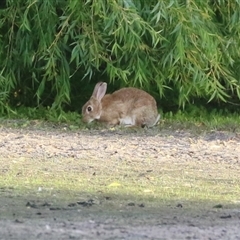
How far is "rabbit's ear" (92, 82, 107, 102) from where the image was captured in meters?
11.1

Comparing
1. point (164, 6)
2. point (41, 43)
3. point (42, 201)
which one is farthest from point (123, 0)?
point (42, 201)

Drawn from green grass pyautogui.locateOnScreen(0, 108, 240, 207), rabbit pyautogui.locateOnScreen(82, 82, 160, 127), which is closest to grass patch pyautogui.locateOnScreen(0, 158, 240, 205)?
green grass pyautogui.locateOnScreen(0, 108, 240, 207)

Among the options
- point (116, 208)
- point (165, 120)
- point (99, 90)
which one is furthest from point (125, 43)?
point (116, 208)

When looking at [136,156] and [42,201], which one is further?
[136,156]

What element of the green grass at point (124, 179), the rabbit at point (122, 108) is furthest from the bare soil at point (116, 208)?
the rabbit at point (122, 108)

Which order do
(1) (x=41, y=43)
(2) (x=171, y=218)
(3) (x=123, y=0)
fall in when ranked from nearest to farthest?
(2) (x=171, y=218)
(3) (x=123, y=0)
(1) (x=41, y=43)

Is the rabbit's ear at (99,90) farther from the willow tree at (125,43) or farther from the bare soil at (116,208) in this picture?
the bare soil at (116,208)

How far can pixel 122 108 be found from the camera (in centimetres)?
1105

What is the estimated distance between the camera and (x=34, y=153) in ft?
26.1

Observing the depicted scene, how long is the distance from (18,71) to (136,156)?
4.05 m

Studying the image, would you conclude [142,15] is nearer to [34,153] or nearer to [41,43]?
[41,43]

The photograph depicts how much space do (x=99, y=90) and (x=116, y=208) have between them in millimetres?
5712

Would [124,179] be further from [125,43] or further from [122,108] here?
[122,108]

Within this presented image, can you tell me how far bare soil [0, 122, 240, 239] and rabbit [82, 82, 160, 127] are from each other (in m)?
1.94
